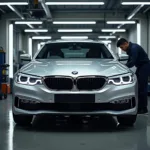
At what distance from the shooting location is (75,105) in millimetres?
4805

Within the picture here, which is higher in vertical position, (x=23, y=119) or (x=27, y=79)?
(x=27, y=79)

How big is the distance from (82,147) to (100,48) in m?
2.77

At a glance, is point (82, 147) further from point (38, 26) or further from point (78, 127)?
point (38, 26)

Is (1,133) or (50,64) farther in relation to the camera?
(50,64)

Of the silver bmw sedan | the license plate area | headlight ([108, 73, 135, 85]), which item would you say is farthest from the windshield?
the license plate area

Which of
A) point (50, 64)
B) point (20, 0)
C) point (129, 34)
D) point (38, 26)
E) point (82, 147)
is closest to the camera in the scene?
point (82, 147)

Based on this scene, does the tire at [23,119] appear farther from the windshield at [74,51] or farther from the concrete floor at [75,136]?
the windshield at [74,51]

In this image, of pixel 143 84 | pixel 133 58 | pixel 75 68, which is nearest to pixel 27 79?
pixel 75 68

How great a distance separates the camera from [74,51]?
250 inches

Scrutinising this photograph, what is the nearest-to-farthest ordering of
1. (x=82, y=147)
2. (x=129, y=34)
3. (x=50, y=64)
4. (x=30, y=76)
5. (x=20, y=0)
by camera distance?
(x=82, y=147), (x=30, y=76), (x=50, y=64), (x=20, y=0), (x=129, y=34)

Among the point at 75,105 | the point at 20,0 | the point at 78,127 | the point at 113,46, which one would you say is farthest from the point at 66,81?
the point at 113,46

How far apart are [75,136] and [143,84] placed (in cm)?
238

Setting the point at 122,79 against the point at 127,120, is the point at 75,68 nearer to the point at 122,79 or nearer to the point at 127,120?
the point at 122,79

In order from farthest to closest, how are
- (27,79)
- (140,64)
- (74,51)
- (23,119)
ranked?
(140,64) → (74,51) → (23,119) → (27,79)
